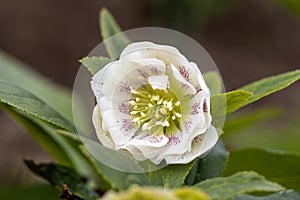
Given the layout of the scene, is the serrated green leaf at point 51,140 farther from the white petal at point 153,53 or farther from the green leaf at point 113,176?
the white petal at point 153,53

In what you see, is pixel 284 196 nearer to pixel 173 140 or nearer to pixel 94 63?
pixel 173 140

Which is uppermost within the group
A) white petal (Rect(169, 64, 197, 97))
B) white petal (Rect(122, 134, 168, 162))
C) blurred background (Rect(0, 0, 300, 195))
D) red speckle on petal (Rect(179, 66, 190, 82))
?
red speckle on petal (Rect(179, 66, 190, 82))

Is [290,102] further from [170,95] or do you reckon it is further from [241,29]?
[170,95]

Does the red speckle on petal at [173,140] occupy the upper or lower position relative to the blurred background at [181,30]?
upper

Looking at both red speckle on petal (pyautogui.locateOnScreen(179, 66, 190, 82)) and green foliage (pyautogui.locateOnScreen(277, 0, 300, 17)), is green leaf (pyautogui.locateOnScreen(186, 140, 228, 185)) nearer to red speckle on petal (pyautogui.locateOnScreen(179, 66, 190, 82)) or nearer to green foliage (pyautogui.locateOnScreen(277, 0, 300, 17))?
red speckle on petal (pyautogui.locateOnScreen(179, 66, 190, 82))

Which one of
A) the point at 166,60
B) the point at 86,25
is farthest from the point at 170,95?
the point at 86,25

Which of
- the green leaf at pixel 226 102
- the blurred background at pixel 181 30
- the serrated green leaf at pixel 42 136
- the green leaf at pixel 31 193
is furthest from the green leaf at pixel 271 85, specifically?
the blurred background at pixel 181 30

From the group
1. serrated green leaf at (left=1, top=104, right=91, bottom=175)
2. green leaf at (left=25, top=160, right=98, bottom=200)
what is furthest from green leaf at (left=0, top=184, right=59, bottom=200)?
green leaf at (left=25, top=160, right=98, bottom=200)
